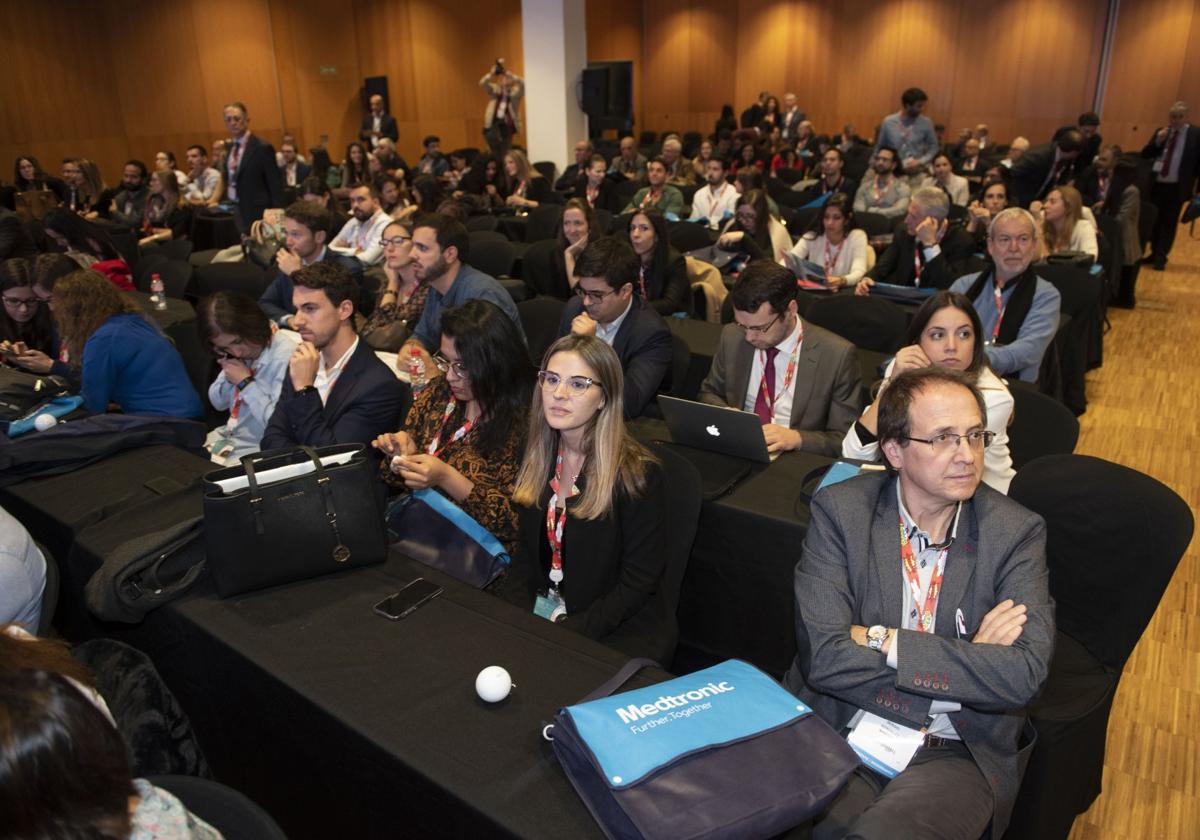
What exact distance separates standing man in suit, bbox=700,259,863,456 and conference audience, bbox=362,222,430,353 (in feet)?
6.90

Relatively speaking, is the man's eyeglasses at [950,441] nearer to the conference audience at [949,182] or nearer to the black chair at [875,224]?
the black chair at [875,224]

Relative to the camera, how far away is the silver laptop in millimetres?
2725

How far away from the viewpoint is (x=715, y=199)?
7906 mm

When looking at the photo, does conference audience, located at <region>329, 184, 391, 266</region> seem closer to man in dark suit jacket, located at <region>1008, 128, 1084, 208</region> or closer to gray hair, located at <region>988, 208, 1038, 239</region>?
gray hair, located at <region>988, 208, 1038, 239</region>

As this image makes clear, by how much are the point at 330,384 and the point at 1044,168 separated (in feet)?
27.8

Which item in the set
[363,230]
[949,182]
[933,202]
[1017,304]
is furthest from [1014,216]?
[949,182]

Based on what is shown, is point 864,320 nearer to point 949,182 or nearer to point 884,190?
point 884,190

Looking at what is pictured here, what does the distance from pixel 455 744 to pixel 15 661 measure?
28.9 inches

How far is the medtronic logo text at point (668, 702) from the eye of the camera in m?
1.45

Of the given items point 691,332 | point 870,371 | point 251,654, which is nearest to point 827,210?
point 691,332

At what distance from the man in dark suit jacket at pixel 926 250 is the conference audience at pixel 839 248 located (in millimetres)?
121

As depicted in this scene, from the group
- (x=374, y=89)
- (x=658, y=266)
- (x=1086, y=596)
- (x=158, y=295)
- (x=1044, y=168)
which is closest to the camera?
(x=1086, y=596)

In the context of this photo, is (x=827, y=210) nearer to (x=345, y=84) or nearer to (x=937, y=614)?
(x=937, y=614)

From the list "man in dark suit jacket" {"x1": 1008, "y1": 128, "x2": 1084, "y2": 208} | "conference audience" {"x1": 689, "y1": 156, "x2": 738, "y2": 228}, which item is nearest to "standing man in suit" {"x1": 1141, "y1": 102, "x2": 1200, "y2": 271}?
"man in dark suit jacket" {"x1": 1008, "y1": 128, "x2": 1084, "y2": 208}
